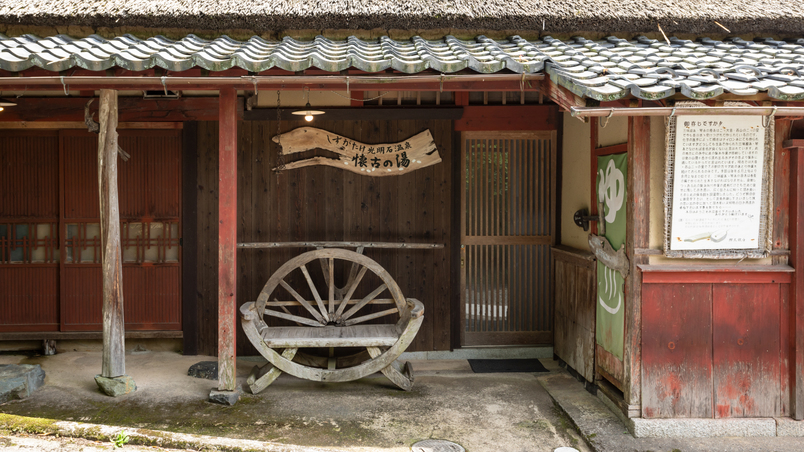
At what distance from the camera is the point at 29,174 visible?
6.14 m

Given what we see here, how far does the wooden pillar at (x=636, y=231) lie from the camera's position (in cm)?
431

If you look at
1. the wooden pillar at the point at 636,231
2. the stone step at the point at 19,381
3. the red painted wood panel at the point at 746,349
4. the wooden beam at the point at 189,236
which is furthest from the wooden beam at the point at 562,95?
the stone step at the point at 19,381

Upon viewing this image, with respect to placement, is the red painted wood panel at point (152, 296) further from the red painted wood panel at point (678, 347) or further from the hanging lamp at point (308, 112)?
the red painted wood panel at point (678, 347)

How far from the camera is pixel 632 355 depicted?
4340mm

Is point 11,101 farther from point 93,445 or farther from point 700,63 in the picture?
point 700,63

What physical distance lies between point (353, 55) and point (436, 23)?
1569mm

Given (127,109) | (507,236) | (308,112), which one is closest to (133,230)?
(127,109)

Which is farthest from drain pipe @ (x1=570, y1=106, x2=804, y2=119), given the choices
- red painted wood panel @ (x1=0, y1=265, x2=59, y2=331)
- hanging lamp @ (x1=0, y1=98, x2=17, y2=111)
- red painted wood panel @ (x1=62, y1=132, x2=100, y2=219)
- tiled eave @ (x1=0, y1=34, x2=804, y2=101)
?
red painted wood panel @ (x1=0, y1=265, x2=59, y2=331)

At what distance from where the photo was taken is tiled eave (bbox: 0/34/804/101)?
12.5ft

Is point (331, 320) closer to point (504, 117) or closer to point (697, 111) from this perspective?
point (504, 117)

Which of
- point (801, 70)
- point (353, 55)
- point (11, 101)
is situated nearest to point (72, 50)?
point (11, 101)

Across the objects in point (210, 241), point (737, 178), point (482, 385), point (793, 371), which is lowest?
point (482, 385)

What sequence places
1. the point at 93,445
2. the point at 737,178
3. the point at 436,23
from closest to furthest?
the point at 93,445
the point at 737,178
the point at 436,23

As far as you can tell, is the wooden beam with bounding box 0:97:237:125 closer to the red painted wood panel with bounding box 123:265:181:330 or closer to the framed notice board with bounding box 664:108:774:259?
the red painted wood panel with bounding box 123:265:181:330
